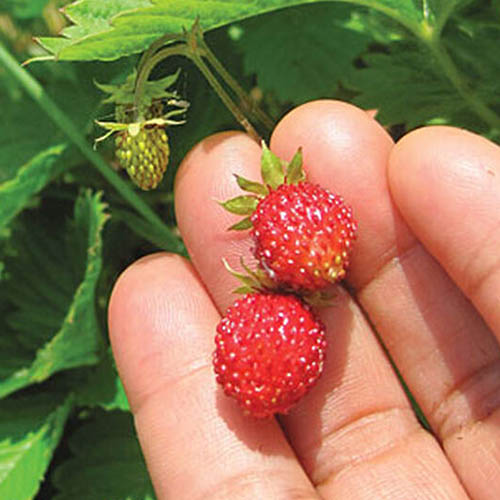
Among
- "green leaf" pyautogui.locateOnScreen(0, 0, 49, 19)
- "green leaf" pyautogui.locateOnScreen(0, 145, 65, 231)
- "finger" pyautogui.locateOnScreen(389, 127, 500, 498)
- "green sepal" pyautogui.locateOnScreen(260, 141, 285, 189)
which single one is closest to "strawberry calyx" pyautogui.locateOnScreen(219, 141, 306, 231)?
"green sepal" pyautogui.locateOnScreen(260, 141, 285, 189)

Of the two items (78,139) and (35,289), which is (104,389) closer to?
(35,289)

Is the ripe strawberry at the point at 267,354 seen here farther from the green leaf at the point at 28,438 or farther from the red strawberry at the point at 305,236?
the green leaf at the point at 28,438

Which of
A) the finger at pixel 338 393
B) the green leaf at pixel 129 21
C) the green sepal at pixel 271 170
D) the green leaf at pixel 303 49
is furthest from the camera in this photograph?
the green leaf at pixel 303 49

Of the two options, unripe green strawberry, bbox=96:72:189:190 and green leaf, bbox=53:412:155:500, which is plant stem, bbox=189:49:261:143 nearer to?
unripe green strawberry, bbox=96:72:189:190

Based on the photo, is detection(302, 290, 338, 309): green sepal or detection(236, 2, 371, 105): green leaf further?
detection(236, 2, 371, 105): green leaf

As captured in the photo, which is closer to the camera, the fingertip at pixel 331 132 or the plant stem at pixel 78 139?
the fingertip at pixel 331 132

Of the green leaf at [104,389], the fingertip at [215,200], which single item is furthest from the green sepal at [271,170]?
the green leaf at [104,389]
